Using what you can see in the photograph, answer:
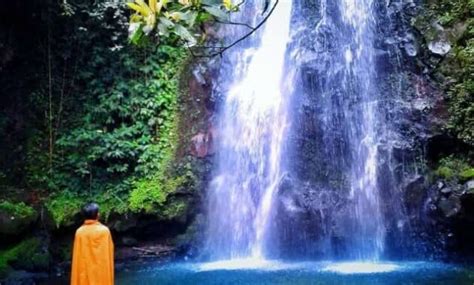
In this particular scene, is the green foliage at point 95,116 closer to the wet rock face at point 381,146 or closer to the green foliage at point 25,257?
the green foliage at point 25,257

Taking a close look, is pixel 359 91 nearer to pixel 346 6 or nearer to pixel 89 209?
pixel 346 6

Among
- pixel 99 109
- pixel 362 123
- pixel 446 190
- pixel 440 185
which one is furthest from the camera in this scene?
pixel 99 109

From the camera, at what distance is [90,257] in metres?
4.35

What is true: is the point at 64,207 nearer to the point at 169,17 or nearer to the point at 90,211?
the point at 90,211

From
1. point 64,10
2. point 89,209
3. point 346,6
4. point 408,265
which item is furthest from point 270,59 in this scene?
point 89,209

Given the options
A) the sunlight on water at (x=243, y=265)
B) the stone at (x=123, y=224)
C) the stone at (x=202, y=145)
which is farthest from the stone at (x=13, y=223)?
the stone at (x=202, y=145)

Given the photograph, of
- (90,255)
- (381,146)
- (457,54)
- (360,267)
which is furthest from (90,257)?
(457,54)

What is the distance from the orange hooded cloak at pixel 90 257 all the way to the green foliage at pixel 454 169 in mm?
6458

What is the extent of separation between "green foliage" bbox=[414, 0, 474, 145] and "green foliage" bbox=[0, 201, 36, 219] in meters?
7.11

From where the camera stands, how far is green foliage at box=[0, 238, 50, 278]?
8141 mm

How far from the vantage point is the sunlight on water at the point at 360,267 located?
801 cm

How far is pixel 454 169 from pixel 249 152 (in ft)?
11.9

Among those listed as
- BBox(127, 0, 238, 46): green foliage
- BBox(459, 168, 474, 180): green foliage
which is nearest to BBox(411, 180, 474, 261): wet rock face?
BBox(459, 168, 474, 180): green foliage

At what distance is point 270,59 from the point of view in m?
11.5
